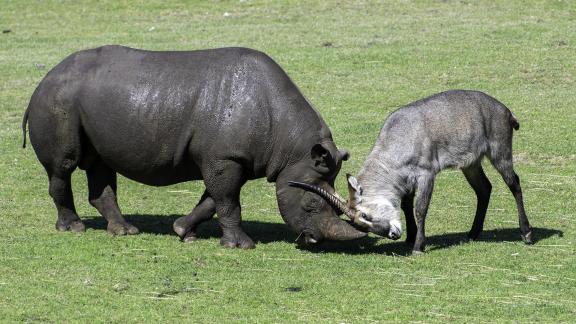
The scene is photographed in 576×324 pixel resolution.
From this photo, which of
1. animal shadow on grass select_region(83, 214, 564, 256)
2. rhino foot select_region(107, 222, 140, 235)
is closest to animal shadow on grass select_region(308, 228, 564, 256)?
animal shadow on grass select_region(83, 214, 564, 256)

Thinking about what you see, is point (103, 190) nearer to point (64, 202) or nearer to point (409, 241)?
point (64, 202)

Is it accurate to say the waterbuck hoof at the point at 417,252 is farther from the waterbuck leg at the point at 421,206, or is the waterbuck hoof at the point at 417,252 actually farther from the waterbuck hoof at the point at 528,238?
the waterbuck hoof at the point at 528,238

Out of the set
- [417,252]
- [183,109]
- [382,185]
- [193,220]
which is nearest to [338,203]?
[382,185]

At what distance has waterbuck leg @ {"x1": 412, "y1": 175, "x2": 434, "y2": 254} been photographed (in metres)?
13.9

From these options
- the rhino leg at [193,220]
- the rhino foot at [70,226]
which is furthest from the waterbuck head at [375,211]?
the rhino foot at [70,226]

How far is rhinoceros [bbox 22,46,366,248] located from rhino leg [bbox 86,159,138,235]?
0.07 metres

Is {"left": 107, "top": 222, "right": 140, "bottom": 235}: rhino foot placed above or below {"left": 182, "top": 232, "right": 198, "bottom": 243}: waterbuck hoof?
below

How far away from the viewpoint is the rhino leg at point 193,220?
14734mm

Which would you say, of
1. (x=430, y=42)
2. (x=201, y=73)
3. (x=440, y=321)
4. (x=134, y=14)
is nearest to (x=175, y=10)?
(x=134, y=14)

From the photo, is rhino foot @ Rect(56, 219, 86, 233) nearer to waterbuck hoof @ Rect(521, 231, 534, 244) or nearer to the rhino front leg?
the rhino front leg

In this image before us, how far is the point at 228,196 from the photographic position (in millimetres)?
14469

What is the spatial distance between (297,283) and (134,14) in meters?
20.2

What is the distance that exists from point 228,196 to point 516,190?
3.73 meters

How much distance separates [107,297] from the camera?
11945 mm
